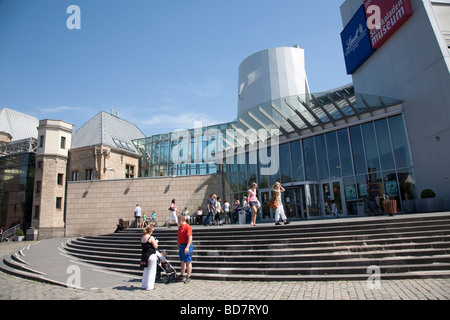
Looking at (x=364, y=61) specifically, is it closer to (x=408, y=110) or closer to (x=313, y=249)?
(x=408, y=110)

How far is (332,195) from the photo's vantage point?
17.0 metres

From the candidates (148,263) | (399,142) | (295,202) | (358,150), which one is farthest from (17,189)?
(399,142)

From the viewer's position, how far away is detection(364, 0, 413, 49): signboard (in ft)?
52.2

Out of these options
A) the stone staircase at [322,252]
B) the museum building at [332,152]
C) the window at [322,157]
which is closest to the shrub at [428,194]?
the museum building at [332,152]

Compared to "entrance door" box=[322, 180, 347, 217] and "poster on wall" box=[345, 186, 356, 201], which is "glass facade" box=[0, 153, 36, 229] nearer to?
"entrance door" box=[322, 180, 347, 217]

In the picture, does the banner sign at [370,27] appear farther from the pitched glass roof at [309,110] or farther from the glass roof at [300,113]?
the pitched glass roof at [309,110]

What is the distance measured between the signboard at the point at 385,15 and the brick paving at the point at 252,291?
53.0 ft

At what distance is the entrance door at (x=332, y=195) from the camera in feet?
54.5

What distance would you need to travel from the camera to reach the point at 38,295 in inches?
255

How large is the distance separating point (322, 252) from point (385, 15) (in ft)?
56.9

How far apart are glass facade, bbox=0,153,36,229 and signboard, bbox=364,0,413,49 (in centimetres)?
3747

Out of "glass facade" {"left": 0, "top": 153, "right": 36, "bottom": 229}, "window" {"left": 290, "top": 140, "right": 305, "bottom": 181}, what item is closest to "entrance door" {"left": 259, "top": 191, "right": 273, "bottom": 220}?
"window" {"left": 290, "top": 140, "right": 305, "bottom": 181}

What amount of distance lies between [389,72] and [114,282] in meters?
19.2
